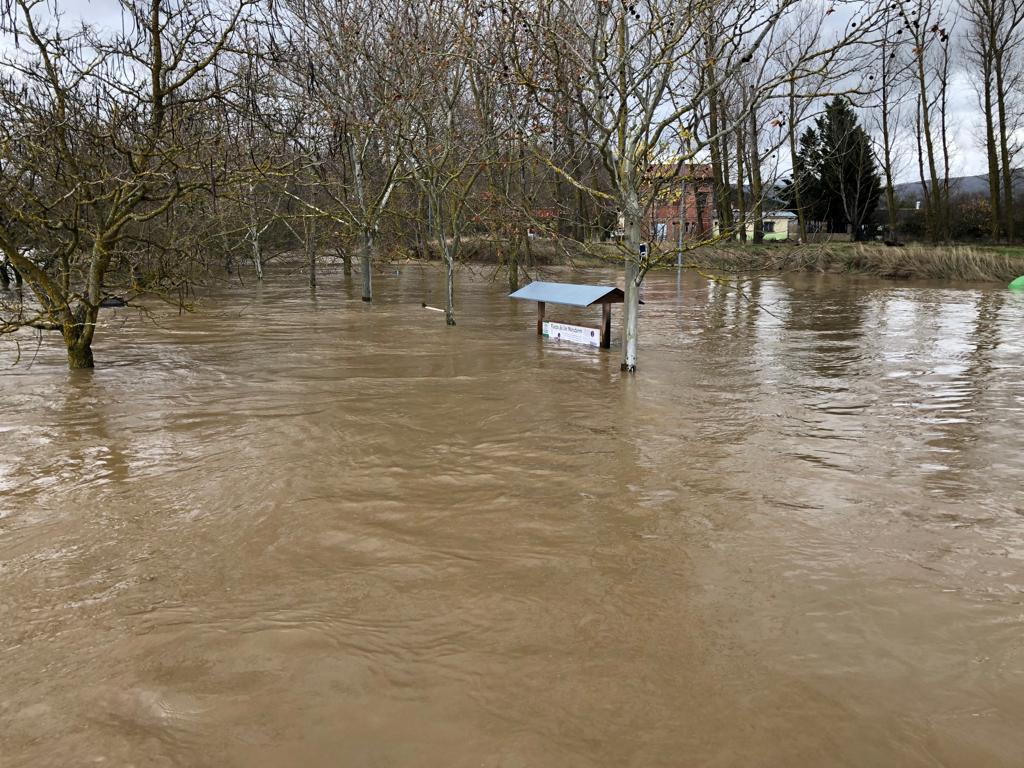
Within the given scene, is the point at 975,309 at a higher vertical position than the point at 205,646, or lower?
→ higher

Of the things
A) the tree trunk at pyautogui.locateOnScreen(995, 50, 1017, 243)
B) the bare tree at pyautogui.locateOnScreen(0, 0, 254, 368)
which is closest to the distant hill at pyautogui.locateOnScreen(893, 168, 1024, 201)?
the tree trunk at pyautogui.locateOnScreen(995, 50, 1017, 243)

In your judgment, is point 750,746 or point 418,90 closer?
point 750,746

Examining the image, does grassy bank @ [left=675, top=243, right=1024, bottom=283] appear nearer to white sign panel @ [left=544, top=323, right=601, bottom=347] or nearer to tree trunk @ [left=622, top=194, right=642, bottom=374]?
white sign panel @ [left=544, top=323, right=601, bottom=347]

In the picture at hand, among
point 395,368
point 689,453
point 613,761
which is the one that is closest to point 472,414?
point 689,453

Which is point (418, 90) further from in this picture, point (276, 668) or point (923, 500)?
point (276, 668)

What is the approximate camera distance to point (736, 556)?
482 cm

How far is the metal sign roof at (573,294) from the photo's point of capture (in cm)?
1262

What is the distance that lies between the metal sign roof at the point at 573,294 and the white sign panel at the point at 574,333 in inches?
24.0

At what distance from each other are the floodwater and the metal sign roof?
109 inches

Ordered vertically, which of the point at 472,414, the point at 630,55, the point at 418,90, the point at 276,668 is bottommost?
the point at 276,668

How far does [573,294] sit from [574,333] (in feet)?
3.30

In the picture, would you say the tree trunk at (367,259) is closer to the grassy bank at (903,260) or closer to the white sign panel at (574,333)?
the white sign panel at (574,333)

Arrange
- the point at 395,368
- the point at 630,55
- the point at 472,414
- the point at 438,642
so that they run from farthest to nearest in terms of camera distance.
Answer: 1. the point at 395,368
2. the point at 630,55
3. the point at 472,414
4. the point at 438,642

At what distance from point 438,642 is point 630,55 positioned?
8.51 metres
